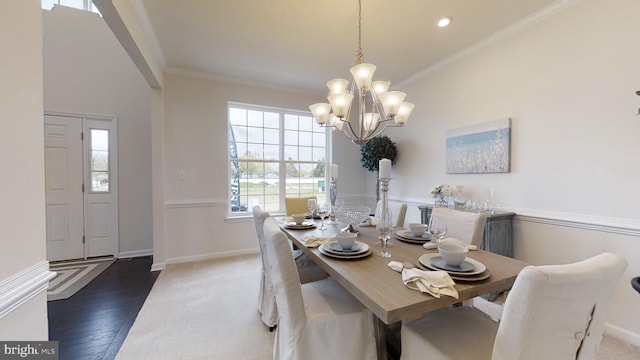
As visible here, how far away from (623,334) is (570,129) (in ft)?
5.27

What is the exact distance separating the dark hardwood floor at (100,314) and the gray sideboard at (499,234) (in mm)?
3178

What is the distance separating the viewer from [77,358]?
1658 millimetres

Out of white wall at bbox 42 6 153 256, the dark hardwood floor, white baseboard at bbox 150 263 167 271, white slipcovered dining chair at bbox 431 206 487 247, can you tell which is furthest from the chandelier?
white wall at bbox 42 6 153 256

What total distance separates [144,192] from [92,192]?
2.11 ft

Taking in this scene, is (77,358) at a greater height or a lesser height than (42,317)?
lesser

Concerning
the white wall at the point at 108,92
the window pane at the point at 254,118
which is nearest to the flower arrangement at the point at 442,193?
the window pane at the point at 254,118

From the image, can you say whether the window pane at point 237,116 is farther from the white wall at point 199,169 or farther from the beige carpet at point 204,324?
the beige carpet at point 204,324

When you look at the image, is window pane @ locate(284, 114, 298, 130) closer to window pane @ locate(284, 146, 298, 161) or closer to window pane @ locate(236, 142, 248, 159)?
window pane @ locate(284, 146, 298, 161)

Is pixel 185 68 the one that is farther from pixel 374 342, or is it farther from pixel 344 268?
pixel 374 342

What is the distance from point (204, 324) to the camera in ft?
6.67

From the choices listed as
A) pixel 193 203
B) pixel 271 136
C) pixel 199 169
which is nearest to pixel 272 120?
pixel 271 136

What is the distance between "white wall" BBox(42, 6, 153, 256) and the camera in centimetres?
341

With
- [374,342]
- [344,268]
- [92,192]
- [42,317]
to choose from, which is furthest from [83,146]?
[374,342]

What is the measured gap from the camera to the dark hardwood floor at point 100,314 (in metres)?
1.76
